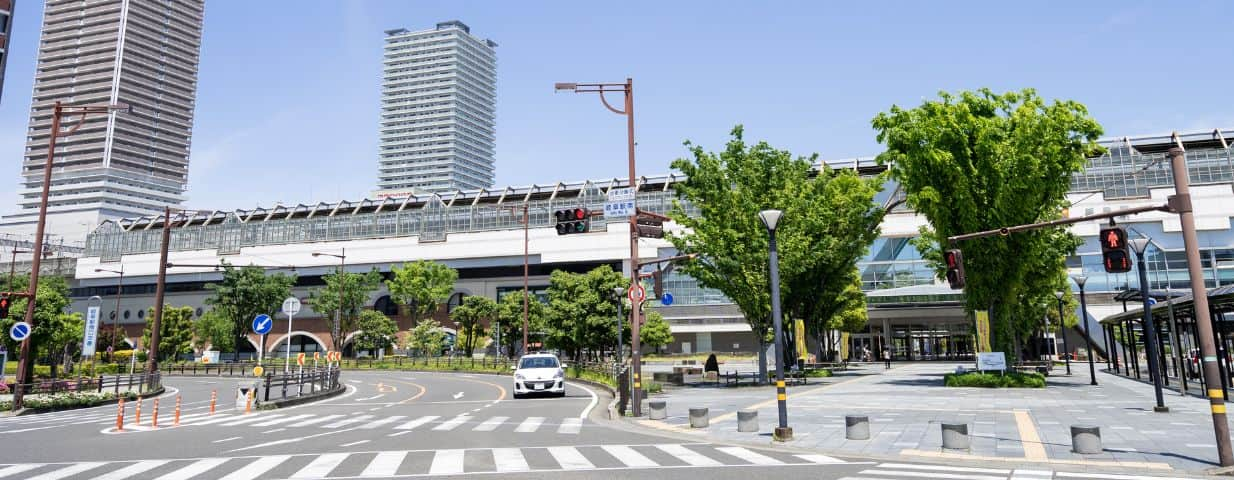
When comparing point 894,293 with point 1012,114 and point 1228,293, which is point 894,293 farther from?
point 1228,293

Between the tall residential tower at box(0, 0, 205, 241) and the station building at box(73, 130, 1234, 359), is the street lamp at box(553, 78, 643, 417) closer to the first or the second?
the station building at box(73, 130, 1234, 359)

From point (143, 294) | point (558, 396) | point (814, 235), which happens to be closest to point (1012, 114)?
point (814, 235)

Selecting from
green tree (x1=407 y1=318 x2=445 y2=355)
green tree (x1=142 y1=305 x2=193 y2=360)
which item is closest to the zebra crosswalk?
green tree (x1=407 y1=318 x2=445 y2=355)

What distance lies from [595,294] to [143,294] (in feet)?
270

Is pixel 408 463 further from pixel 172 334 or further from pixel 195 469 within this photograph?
pixel 172 334

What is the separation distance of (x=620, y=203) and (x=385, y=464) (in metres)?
9.21

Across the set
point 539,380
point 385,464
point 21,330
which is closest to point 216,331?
point 21,330

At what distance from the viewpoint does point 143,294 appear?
99.6m

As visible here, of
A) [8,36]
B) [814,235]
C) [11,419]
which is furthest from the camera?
[814,235]

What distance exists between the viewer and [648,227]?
1855 centimetres

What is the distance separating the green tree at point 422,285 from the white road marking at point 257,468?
64942mm

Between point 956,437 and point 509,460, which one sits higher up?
point 956,437

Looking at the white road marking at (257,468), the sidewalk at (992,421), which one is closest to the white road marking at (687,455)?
the sidewalk at (992,421)

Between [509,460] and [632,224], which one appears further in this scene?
[632,224]
